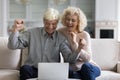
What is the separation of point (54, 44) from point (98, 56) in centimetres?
73

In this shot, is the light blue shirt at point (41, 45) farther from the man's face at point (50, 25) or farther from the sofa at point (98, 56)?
the sofa at point (98, 56)

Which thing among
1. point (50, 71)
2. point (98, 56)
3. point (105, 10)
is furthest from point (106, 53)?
point (105, 10)

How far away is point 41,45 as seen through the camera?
8.18ft

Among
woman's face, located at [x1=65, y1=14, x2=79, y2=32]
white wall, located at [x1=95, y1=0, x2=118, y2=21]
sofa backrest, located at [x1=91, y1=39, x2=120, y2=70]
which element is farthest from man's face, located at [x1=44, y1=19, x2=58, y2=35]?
white wall, located at [x1=95, y1=0, x2=118, y2=21]

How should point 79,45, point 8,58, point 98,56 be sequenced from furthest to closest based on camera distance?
point 98,56 < point 8,58 < point 79,45

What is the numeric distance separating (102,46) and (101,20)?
2.76 metres

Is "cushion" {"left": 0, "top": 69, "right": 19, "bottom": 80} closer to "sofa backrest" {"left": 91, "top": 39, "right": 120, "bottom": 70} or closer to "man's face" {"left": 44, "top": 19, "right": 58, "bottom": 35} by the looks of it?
"man's face" {"left": 44, "top": 19, "right": 58, "bottom": 35}

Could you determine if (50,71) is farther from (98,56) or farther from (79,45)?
(98,56)

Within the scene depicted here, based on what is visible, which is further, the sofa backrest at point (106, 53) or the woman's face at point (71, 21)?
the sofa backrest at point (106, 53)

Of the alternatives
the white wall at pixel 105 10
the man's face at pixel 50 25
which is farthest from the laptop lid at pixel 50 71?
the white wall at pixel 105 10

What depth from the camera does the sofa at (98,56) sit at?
9.49ft

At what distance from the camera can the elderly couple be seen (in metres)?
2.34

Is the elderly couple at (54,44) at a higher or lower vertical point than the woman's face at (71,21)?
lower

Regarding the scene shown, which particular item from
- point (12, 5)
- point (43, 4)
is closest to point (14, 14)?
point (12, 5)
